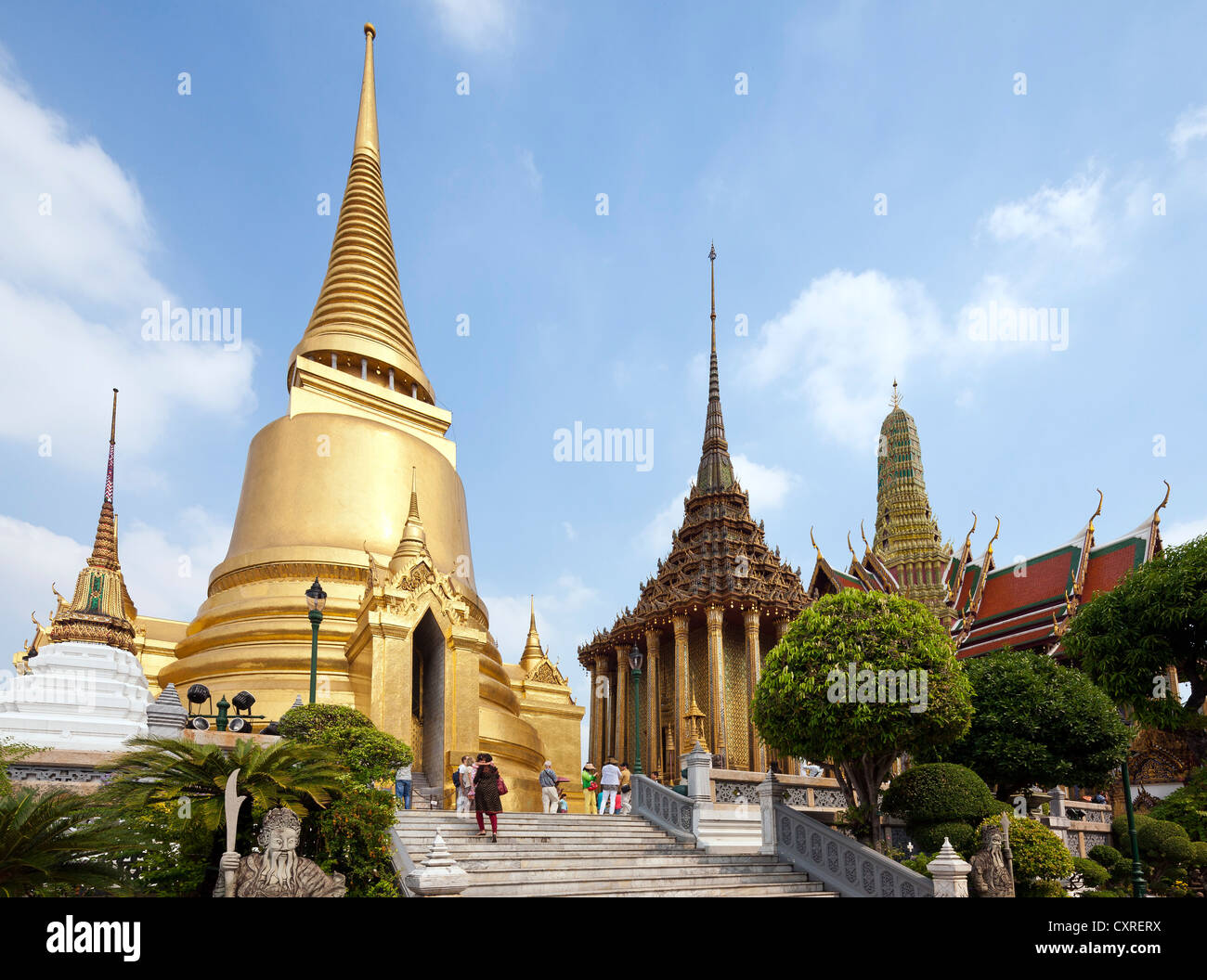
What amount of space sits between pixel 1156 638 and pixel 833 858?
13446 millimetres

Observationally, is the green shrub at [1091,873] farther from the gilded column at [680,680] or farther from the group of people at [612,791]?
the gilded column at [680,680]

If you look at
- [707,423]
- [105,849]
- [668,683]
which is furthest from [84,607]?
[707,423]

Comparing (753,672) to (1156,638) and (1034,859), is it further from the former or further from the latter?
(1034,859)

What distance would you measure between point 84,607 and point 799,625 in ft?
51.6

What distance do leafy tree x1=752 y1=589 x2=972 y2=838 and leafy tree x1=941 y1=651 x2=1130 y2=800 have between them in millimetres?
3407

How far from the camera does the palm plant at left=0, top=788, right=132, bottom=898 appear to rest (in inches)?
293

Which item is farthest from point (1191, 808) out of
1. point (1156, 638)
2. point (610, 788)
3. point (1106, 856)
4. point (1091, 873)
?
point (610, 788)

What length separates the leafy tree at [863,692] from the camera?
591 inches

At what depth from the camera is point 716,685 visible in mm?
34375

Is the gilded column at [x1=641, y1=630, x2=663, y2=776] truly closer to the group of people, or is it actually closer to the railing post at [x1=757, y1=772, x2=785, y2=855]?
the group of people

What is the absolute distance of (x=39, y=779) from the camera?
12.1 meters

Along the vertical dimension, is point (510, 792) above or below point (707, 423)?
below
